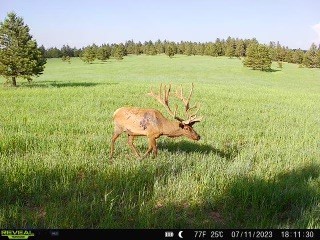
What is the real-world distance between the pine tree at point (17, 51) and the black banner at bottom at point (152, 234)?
76.0 feet

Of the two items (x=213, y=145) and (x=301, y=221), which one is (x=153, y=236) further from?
(x=213, y=145)

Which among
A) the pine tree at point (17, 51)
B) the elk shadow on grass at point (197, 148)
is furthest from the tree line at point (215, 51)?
the elk shadow on grass at point (197, 148)

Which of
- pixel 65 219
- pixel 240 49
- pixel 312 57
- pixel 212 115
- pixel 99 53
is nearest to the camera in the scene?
pixel 65 219

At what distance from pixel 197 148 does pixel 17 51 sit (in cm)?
2110

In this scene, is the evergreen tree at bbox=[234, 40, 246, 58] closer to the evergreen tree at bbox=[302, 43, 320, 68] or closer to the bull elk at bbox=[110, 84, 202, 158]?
the evergreen tree at bbox=[302, 43, 320, 68]

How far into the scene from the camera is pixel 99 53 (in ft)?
304

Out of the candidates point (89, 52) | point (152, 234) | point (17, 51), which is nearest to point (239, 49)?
point (89, 52)

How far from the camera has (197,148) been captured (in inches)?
356

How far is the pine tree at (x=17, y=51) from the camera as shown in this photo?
25109mm

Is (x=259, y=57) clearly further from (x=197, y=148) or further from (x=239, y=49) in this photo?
(x=197, y=148)

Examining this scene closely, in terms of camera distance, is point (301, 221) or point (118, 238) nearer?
point (118, 238)

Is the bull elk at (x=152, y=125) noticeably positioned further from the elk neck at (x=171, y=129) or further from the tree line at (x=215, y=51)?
the tree line at (x=215, y=51)

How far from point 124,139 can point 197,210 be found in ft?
15.3

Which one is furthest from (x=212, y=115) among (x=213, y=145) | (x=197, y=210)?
(x=197, y=210)
